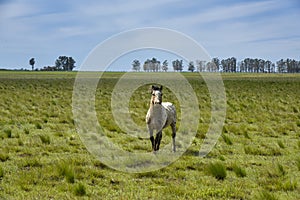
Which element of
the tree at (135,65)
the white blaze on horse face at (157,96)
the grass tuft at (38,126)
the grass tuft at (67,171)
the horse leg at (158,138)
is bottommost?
the grass tuft at (67,171)

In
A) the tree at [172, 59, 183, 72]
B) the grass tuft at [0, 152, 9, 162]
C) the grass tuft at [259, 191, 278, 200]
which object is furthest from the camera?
the tree at [172, 59, 183, 72]

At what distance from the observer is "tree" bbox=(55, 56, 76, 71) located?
164 metres

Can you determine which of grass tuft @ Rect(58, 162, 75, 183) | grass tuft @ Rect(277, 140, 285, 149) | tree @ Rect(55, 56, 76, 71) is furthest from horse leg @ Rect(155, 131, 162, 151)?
tree @ Rect(55, 56, 76, 71)

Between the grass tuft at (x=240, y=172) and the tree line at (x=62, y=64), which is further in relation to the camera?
the tree line at (x=62, y=64)

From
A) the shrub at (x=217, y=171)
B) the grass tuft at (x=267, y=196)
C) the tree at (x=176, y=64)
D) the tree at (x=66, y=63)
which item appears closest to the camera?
the grass tuft at (x=267, y=196)

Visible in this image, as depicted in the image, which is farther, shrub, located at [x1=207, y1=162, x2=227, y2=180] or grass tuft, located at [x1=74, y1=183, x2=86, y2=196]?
shrub, located at [x1=207, y1=162, x2=227, y2=180]

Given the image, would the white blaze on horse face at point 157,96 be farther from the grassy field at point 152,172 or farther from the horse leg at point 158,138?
the grassy field at point 152,172

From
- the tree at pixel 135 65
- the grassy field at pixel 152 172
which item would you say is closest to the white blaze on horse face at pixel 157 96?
the grassy field at pixel 152 172

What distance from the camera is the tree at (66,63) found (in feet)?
538

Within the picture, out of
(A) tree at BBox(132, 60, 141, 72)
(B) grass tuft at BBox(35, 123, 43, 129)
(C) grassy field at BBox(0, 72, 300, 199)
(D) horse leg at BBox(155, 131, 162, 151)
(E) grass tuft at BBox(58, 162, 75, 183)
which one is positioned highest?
(A) tree at BBox(132, 60, 141, 72)

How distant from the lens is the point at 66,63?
171 meters

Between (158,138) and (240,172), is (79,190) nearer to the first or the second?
(240,172)

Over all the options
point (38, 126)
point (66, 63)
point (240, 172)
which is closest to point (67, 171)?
point (240, 172)

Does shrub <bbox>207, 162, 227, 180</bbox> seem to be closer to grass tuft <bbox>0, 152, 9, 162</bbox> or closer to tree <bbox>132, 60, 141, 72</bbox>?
grass tuft <bbox>0, 152, 9, 162</bbox>
